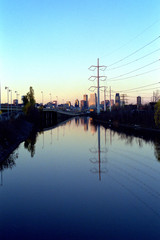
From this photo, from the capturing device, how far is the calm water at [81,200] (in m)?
Result: 7.70

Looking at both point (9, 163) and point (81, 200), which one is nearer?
point (81, 200)

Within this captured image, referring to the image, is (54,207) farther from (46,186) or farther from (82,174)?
(82,174)

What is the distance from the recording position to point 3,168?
17.2m

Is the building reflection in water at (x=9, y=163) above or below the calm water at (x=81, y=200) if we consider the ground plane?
below

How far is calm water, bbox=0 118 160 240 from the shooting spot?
770cm

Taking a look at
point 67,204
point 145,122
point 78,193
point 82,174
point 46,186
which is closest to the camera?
point 67,204

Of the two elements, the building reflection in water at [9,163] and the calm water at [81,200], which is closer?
the calm water at [81,200]

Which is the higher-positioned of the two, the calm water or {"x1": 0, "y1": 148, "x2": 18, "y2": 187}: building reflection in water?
the calm water

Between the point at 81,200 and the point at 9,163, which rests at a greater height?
the point at 81,200

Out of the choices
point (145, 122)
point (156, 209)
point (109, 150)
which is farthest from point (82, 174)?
point (145, 122)

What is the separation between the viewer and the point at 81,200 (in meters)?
10.2

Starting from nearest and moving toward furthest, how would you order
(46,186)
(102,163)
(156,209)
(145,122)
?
(156,209) < (46,186) < (102,163) < (145,122)

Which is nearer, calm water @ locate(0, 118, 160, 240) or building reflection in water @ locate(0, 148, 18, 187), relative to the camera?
calm water @ locate(0, 118, 160, 240)

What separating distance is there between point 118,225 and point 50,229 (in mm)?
2359
